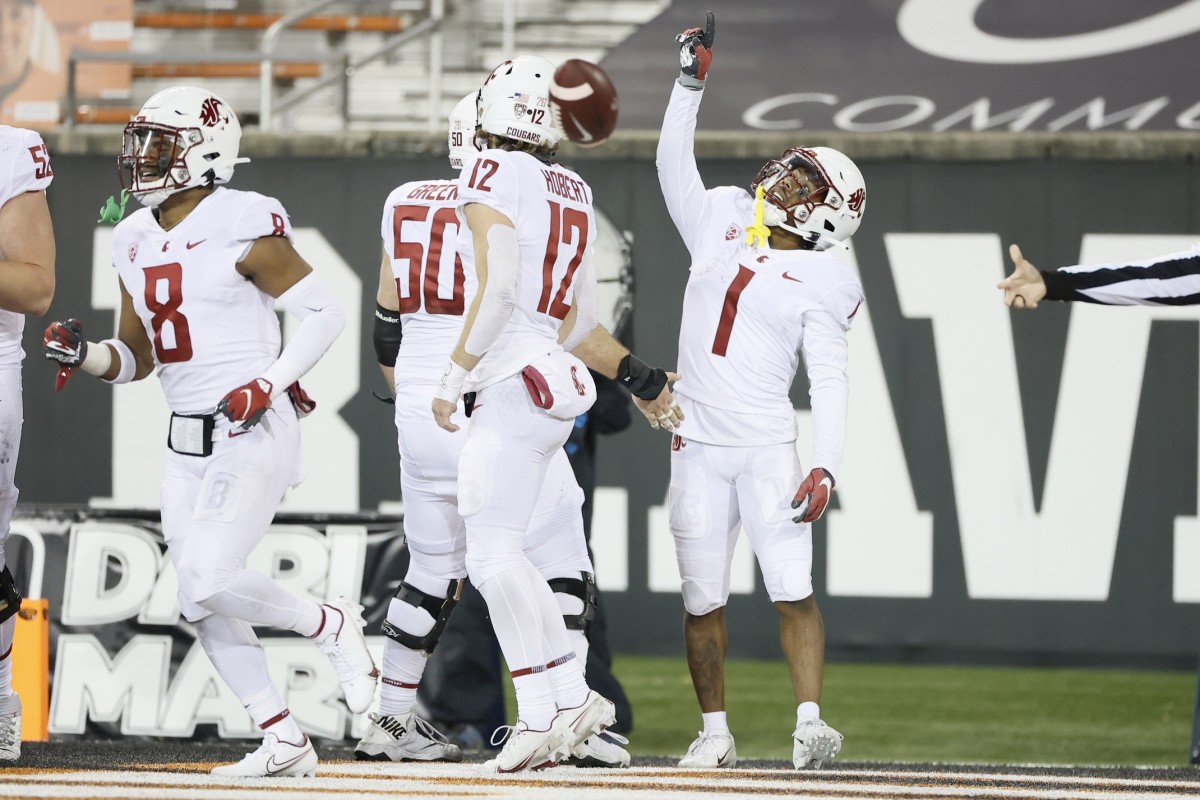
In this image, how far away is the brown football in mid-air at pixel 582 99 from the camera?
4.42 meters

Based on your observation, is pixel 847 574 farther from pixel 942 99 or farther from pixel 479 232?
pixel 479 232

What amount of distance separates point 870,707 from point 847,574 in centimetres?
106

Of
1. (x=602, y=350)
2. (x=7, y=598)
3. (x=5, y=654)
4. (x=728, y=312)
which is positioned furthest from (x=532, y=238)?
(x=5, y=654)

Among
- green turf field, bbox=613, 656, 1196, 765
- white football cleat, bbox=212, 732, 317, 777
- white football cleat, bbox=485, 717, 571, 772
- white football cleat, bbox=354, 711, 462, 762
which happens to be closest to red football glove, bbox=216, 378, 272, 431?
white football cleat, bbox=212, 732, 317, 777

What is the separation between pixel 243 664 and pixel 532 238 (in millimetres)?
1298

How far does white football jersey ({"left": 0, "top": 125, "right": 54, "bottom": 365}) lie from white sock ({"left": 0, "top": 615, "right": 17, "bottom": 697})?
71 centimetres

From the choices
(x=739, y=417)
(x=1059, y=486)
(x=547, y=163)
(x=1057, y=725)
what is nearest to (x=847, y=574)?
(x=1059, y=486)

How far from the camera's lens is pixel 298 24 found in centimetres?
1037

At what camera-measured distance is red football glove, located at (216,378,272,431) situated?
4230 mm

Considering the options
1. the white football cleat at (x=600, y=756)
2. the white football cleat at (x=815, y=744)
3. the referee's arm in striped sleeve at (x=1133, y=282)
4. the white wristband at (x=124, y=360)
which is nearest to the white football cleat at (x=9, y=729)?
the white wristband at (x=124, y=360)

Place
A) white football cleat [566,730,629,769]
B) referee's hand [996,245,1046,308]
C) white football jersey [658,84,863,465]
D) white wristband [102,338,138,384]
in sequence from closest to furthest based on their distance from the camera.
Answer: referee's hand [996,245,1046,308]
white wristband [102,338,138,384]
white football cleat [566,730,629,769]
white football jersey [658,84,863,465]

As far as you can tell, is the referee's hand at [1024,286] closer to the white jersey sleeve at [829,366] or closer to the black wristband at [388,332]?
the white jersey sleeve at [829,366]

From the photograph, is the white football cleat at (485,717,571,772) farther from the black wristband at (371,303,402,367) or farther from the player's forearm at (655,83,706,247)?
the player's forearm at (655,83,706,247)

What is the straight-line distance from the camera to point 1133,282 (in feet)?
13.6
